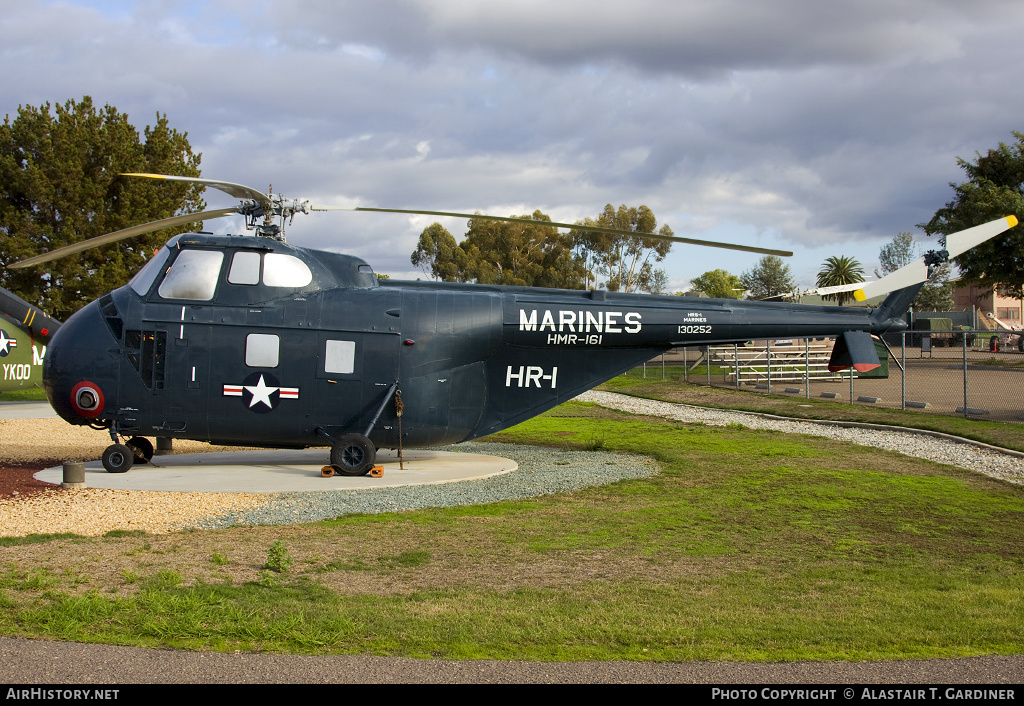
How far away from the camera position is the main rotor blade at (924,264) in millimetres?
13219

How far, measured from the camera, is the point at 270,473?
13406mm

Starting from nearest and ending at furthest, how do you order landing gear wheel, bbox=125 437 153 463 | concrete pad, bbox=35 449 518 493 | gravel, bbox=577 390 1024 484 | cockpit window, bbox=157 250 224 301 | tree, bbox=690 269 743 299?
1. concrete pad, bbox=35 449 518 493
2. cockpit window, bbox=157 250 224 301
3. landing gear wheel, bbox=125 437 153 463
4. gravel, bbox=577 390 1024 484
5. tree, bbox=690 269 743 299

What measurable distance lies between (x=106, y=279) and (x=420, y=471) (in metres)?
26.0

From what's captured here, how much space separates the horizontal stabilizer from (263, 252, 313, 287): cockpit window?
9372 mm

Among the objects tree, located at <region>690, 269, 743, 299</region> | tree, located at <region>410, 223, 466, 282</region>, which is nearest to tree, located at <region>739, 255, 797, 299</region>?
tree, located at <region>690, 269, 743, 299</region>

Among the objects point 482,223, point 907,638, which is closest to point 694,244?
point 907,638

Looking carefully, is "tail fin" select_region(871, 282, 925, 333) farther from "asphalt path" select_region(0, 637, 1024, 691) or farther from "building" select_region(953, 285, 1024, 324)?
"building" select_region(953, 285, 1024, 324)

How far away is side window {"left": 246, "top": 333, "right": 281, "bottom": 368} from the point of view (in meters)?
13.1

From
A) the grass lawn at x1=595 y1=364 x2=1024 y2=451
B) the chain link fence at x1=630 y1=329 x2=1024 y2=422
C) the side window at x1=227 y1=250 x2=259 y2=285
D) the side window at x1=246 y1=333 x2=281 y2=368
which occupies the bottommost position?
the grass lawn at x1=595 y1=364 x2=1024 y2=451

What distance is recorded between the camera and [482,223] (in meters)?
82.4

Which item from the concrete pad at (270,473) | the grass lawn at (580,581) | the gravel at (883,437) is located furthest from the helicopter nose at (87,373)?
the gravel at (883,437)

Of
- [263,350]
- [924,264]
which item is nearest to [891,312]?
[924,264]

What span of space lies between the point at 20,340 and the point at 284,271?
14701 millimetres

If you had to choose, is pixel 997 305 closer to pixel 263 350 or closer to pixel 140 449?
pixel 263 350
